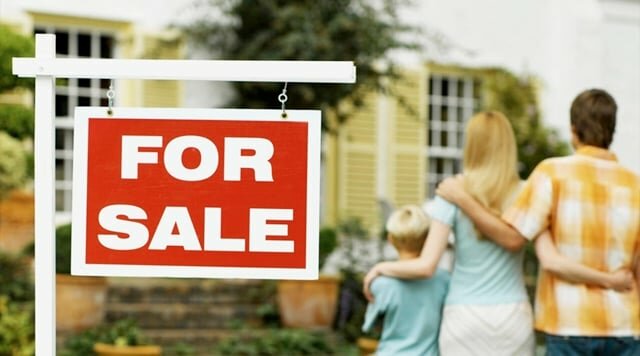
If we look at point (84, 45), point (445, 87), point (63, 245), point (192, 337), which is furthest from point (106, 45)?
point (445, 87)

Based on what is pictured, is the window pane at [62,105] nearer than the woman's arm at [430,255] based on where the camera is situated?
No

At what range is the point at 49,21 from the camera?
12266 millimetres

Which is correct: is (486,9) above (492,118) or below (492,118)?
above

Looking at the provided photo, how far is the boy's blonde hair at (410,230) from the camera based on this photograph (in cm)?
467

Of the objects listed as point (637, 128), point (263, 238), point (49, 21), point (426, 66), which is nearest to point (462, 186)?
point (263, 238)

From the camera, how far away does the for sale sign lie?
334cm

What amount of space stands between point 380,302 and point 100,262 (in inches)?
62.3

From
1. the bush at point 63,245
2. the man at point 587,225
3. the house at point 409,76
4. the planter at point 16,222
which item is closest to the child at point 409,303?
the man at point 587,225

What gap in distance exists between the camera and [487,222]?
4.48m

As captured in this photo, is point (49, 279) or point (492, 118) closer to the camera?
A: point (49, 279)

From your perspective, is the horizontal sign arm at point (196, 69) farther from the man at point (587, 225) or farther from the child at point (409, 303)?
the child at point (409, 303)

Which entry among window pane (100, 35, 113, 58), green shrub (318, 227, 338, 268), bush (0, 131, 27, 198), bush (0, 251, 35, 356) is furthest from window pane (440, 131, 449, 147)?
bush (0, 131, 27, 198)

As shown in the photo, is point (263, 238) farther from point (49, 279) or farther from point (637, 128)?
point (637, 128)

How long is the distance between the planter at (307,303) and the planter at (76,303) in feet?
5.27
